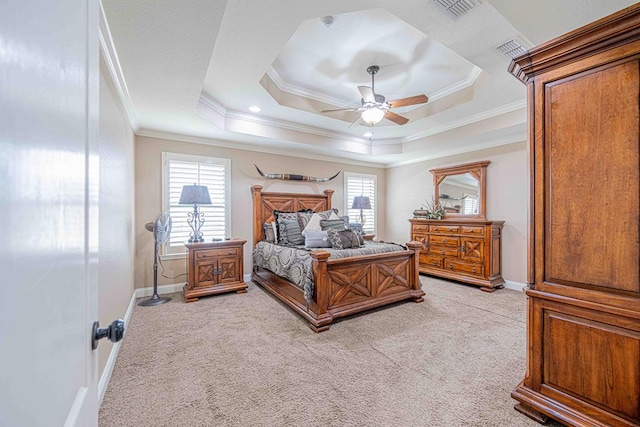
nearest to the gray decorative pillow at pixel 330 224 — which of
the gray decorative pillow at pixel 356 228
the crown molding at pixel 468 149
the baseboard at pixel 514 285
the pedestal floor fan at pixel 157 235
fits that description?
the gray decorative pillow at pixel 356 228

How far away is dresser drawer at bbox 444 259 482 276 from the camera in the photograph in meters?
4.51

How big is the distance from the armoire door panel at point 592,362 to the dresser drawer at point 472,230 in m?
3.05

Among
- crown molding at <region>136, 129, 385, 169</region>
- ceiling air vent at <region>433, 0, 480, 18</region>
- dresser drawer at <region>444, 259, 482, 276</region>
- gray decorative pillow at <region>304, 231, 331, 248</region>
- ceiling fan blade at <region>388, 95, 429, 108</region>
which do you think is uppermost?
ceiling air vent at <region>433, 0, 480, 18</region>

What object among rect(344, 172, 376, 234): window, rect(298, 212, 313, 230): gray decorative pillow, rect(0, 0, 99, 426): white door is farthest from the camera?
rect(344, 172, 376, 234): window

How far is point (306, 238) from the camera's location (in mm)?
4113

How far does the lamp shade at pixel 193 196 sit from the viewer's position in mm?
3897

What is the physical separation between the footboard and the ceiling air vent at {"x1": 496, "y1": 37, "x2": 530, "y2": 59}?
2.34m

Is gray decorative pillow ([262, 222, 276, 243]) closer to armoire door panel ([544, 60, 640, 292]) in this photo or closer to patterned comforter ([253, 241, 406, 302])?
patterned comforter ([253, 241, 406, 302])

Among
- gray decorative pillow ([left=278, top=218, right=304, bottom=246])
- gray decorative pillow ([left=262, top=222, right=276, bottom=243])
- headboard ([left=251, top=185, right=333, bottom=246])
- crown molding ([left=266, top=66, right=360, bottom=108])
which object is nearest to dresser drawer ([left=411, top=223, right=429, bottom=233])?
headboard ([left=251, top=185, right=333, bottom=246])

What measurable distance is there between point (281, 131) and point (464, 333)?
384 centimetres

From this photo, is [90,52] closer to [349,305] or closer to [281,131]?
[349,305]

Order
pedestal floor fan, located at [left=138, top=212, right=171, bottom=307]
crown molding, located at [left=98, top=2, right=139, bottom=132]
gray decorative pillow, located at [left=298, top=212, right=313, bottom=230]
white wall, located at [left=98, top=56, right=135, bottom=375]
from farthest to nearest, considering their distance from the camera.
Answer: gray decorative pillow, located at [left=298, top=212, right=313, bottom=230] < pedestal floor fan, located at [left=138, top=212, right=171, bottom=307] < white wall, located at [left=98, top=56, right=135, bottom=375] < crown molding, located at [left=98, top=2, right=139, bottom=132]

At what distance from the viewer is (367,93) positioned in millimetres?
3275

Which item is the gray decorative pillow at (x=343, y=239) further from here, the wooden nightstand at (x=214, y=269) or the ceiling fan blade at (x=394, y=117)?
the ceiling fan blade at (x=394, y=117)
